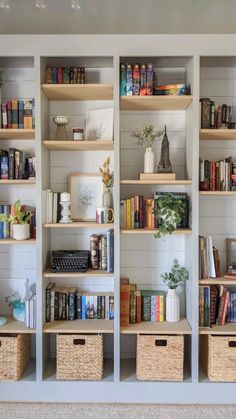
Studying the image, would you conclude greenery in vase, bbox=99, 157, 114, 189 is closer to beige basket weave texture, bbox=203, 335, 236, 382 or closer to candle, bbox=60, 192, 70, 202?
candle, bbox=60, 192, 70, 202

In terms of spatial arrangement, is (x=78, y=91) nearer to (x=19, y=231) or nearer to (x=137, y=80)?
(x=137, y=80)

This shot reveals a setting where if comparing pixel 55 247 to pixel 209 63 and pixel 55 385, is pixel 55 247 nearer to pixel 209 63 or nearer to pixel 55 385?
pixel 55 385

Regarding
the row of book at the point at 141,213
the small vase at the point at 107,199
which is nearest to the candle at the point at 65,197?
the small vase at the point at 107,199

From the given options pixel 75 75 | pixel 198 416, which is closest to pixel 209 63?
pixel 75 75

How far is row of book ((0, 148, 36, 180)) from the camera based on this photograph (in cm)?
237

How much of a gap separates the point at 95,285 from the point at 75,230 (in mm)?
455

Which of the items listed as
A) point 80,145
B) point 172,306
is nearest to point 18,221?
point 80,145

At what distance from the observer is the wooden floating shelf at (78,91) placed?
225 centimetres

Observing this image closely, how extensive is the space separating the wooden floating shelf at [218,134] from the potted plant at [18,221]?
1.35 metres

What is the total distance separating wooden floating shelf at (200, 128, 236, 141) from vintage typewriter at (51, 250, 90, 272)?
3.85ft

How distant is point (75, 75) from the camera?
2389mm

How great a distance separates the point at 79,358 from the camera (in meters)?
2.29

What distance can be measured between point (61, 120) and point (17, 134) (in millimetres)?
324

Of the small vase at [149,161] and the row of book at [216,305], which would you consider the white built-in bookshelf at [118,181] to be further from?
the small vase at [149,161]
